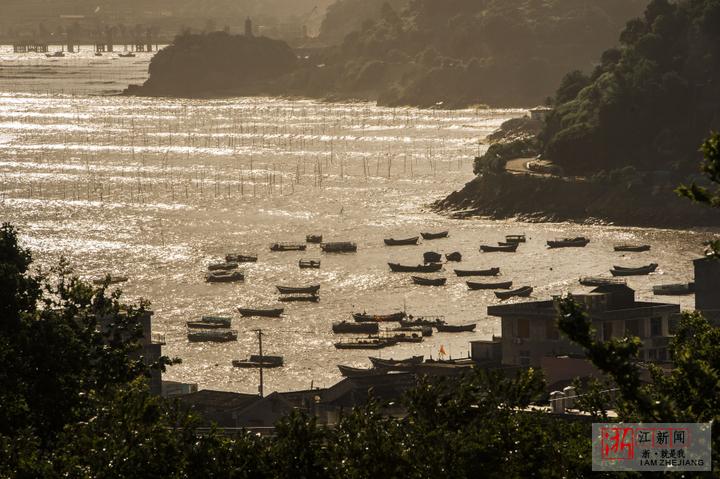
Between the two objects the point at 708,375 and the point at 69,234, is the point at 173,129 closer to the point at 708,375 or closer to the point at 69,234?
the point at 69,234

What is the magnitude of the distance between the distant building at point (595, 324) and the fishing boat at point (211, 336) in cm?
1106

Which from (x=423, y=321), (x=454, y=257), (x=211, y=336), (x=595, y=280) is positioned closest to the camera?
(x=211, y=336)

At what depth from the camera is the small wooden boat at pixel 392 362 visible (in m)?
42.2

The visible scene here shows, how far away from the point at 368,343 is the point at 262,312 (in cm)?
639

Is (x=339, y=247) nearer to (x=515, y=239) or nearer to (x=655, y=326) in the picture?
(x=515, y=239)

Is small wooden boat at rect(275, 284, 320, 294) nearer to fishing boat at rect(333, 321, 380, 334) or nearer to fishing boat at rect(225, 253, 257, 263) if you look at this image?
fishing boat at rect(225, 253, 257, 263)

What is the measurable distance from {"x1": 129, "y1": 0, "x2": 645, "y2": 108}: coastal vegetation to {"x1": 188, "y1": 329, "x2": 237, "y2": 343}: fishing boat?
9544 centimetres

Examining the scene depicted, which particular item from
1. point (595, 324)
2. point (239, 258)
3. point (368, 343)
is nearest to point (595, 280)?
point (368, 343)

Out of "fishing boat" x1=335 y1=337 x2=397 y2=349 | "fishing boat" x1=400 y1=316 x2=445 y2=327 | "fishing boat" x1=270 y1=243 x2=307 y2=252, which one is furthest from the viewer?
"fishing boat" x1=270 y1=243 x2=307 y2=252

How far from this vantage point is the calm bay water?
51.5 metres

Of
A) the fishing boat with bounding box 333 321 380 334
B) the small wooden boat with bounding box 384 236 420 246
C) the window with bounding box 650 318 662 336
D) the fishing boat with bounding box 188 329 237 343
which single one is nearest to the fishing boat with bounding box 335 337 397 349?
the fishing boat with bounding box 333 321 380 334

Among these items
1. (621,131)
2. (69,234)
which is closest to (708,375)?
(69,234)

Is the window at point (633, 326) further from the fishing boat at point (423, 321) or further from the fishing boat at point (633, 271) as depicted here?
the fishing boat at point (633, 271)

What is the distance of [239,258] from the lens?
208 feet
